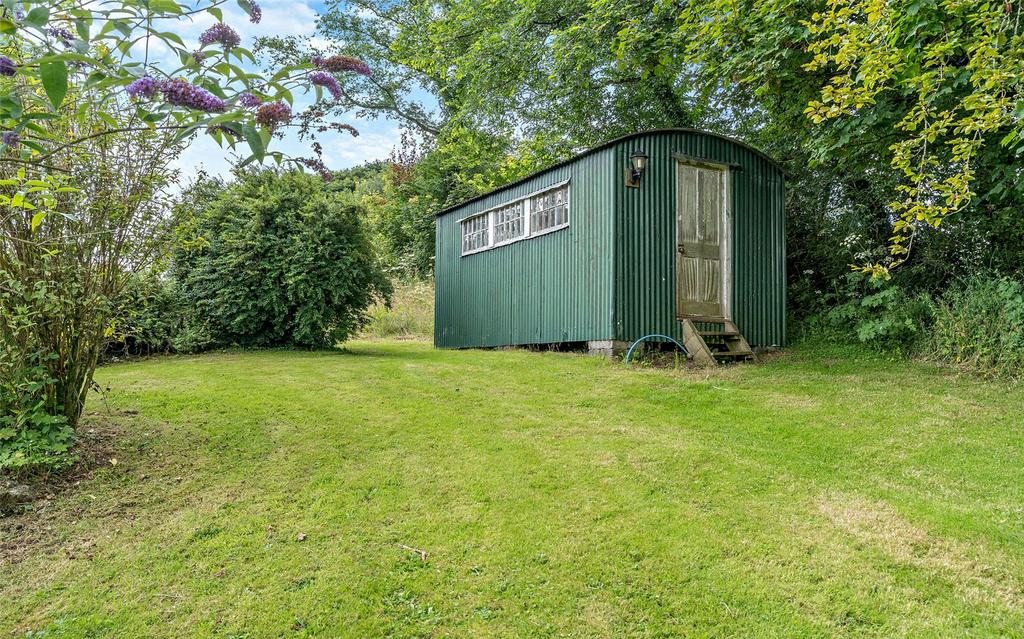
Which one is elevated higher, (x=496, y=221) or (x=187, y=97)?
(x=496, y=221)

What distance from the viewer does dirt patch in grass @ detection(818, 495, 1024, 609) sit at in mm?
2307

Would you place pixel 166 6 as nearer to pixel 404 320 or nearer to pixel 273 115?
pixel 273 115

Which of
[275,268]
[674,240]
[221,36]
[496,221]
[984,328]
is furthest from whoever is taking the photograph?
[496,221]

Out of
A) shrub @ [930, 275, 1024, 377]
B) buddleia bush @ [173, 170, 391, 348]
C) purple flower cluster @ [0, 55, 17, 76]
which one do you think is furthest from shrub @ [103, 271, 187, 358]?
shrub @ [930, 275, 1024, 377]

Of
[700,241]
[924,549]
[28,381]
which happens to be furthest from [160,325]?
[924,549]

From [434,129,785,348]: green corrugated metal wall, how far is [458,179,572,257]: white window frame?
0.24 feet

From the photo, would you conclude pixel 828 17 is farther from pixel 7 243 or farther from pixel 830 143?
pixel 7 243

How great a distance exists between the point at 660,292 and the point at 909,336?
3015 millimetres

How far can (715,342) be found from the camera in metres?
7.89

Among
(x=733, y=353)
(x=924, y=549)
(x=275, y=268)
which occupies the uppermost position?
(x=275, y=268)

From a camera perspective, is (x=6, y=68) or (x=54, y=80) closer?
(x=54, y=80)

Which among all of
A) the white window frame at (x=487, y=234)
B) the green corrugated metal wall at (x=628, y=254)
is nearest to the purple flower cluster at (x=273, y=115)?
the green corrugated metal wall at (x=628, y=254)

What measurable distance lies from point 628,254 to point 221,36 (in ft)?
21.5

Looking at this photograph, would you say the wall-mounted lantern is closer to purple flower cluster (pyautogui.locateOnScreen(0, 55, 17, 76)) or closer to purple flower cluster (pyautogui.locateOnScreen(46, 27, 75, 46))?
purple flower cluster (pyautogui.locateOnScreen(46, 27, 75, 46))
